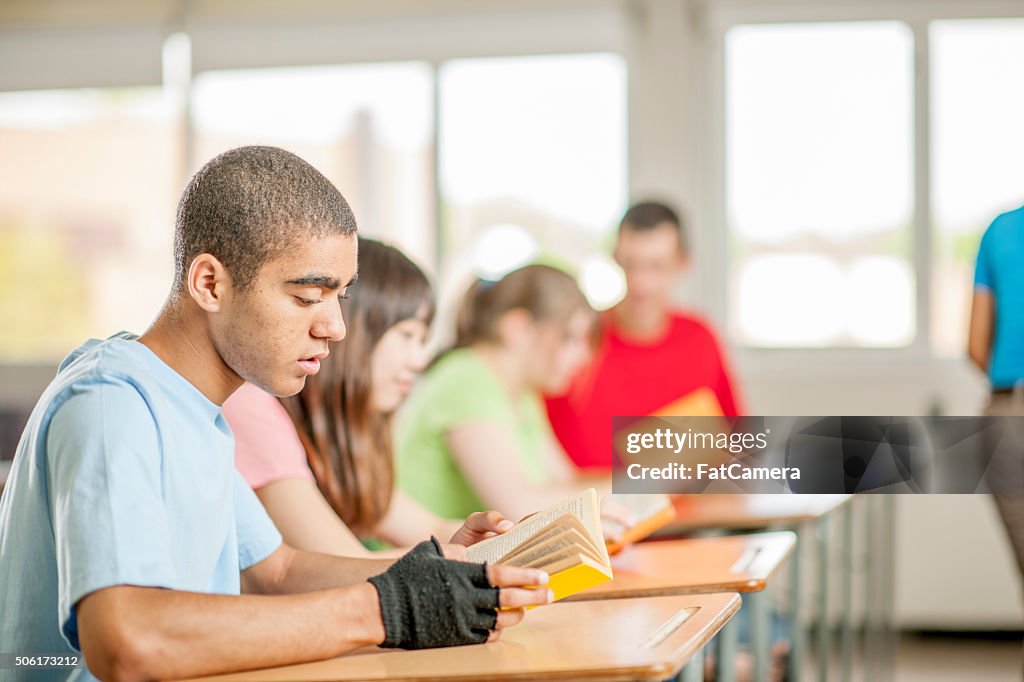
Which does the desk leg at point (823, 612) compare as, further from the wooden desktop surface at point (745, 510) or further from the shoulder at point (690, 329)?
the shoulder at point (690, 329)

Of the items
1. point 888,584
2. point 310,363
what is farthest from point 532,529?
point 888,584

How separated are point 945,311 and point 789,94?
0.88 meters

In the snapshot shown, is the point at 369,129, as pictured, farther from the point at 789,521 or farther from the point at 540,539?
the point at 540,539

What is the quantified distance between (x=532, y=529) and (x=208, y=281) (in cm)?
36

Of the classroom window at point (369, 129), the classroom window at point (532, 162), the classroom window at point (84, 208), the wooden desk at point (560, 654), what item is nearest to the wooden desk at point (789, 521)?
the wooden desk at point (560, 654)

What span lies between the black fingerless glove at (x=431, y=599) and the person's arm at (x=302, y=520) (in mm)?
380

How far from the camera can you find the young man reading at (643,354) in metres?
2.81

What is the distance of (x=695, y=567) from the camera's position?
149cm

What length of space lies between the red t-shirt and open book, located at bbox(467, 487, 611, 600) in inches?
65.8

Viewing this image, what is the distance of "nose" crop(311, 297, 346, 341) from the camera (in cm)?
100

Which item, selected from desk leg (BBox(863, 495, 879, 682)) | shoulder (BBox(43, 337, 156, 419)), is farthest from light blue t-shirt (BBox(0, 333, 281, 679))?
desk leg (BBox(863, 495, 879, 682))

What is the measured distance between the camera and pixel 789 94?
3832 millimetres

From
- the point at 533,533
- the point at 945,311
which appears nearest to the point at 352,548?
the point at 533,533

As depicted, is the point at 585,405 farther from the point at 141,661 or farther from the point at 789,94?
the point at 141,661
